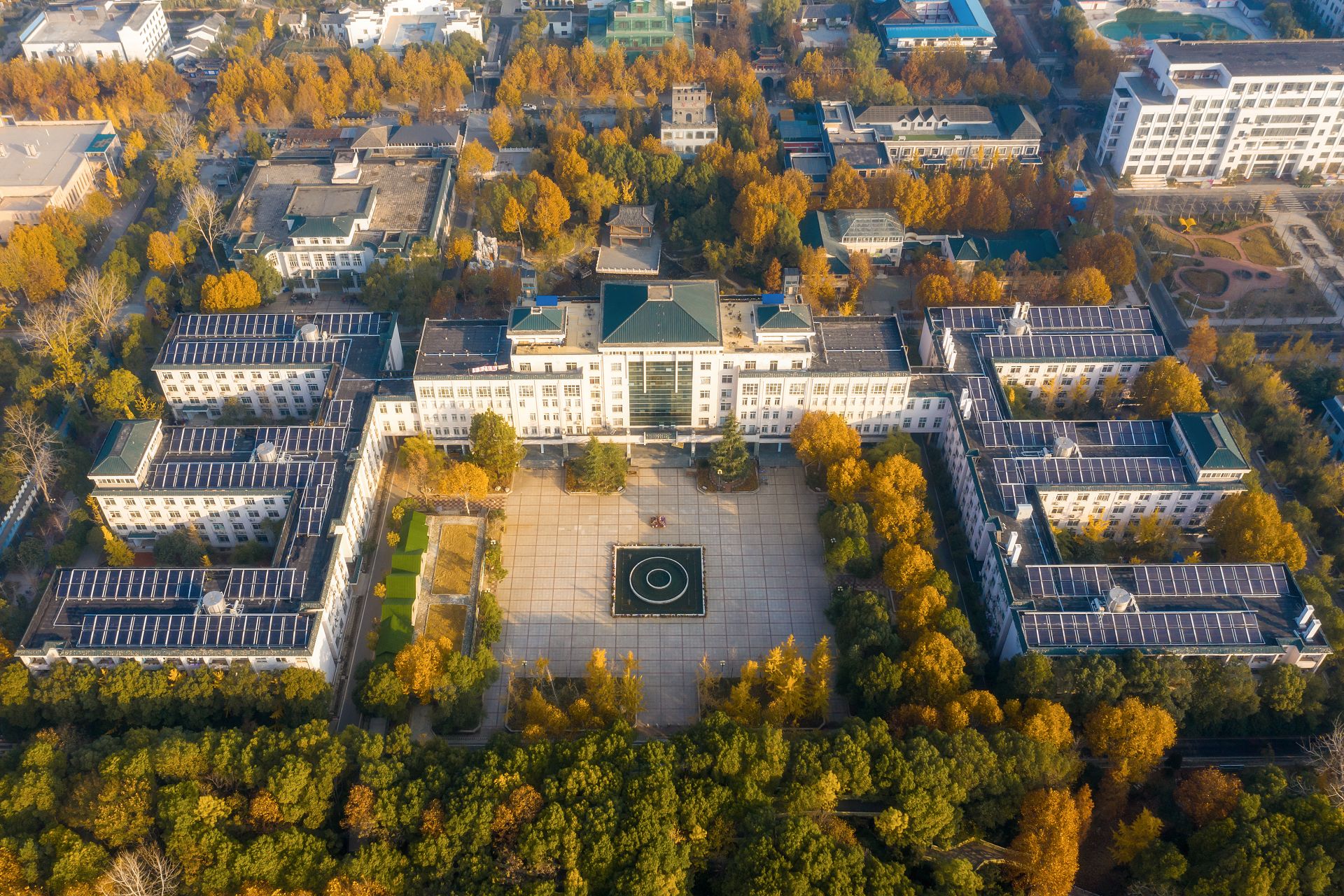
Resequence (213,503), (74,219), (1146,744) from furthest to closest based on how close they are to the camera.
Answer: (74,219) → (213,503) → (1146,744)

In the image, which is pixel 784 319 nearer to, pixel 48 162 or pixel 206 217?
pixel 206 217

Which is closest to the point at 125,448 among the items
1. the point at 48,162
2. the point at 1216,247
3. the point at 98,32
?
the point at 48,162

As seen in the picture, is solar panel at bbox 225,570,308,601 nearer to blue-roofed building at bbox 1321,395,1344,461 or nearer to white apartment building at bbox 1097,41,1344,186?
blue-roofed building at bbox 1321,395,1344,461

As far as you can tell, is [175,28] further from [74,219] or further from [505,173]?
[505,173]

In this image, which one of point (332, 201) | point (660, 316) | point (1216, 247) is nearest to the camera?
point (660, 316)

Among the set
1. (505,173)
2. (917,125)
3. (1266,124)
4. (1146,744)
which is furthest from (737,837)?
(1266,124)

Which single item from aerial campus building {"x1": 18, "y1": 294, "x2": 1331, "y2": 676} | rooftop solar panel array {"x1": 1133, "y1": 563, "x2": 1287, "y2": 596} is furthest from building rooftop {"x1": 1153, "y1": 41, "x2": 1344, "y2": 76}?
rooftop solar panel array {"x1": 1133, "y1": 563, "x2": 1287, "y2": 596}
